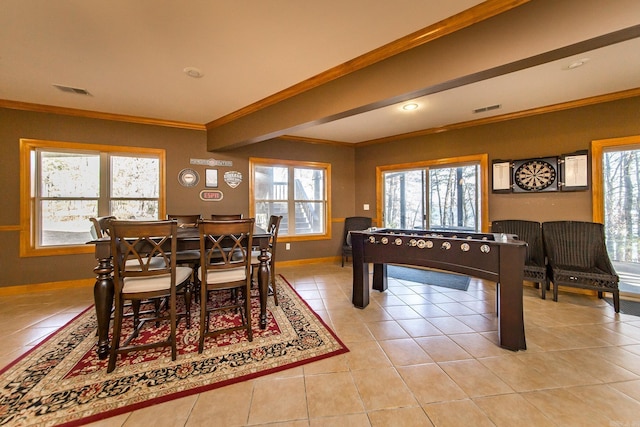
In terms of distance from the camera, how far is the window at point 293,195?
15.9ft

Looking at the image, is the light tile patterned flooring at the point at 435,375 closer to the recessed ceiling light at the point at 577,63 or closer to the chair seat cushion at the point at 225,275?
the chair seat cushion at the point at 225,275

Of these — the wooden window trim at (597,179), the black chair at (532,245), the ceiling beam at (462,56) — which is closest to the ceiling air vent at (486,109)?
the wooden window trim at (597,179)

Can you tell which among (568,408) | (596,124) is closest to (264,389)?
(568,408)

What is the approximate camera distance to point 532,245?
11.4ft

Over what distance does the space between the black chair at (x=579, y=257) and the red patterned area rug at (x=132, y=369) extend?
2973 millimetres

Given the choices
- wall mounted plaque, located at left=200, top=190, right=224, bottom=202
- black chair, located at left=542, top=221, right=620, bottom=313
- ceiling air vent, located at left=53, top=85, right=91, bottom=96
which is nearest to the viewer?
black chair, located at left=542, top=221, right=620, bottom=313

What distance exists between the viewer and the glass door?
3.11 metres

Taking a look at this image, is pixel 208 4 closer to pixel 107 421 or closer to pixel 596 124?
pixel 107 421

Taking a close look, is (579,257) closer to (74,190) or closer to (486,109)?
(486,109)

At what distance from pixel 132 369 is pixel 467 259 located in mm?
2882

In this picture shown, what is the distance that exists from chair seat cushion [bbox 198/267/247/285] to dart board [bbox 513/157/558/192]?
416cm

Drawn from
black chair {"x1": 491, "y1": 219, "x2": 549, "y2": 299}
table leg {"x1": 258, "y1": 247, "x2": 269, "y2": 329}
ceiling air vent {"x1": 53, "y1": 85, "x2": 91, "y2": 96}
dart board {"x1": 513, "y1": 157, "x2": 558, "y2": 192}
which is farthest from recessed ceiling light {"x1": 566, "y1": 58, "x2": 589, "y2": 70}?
ceiling air vent {"x1": 53, "y1": 85, "x2": 91, "y2": 96}

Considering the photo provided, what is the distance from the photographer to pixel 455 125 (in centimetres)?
424

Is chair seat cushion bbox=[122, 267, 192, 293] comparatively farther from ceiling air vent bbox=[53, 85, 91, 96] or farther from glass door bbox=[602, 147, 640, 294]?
glass door bbox=[602, 147, 640, 294]
